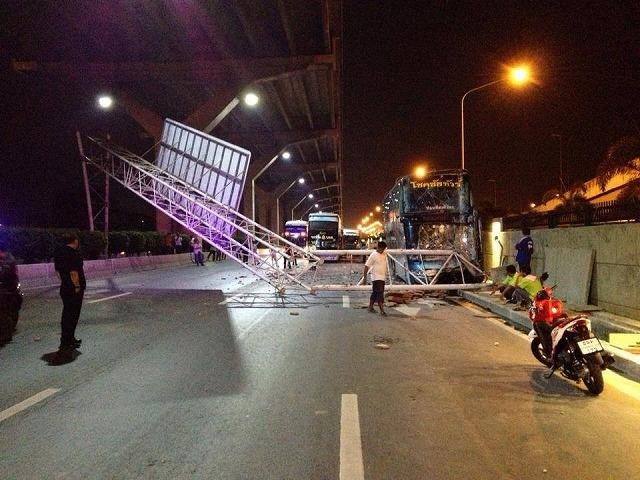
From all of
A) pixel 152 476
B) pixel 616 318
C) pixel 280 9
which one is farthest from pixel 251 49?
pixel 152 476

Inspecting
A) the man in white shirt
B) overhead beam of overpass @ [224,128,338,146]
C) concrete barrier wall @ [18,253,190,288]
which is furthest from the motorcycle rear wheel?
overhead beam of overpass @ [224,128,338,146]

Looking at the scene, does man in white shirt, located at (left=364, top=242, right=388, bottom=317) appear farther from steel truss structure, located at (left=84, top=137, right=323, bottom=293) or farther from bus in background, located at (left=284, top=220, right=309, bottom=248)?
bus in background, located at (left=284, top=220, right=309, bottom=248)

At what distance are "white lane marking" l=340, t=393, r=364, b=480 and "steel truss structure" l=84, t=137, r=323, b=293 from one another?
9.47 m

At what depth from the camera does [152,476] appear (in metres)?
3.95

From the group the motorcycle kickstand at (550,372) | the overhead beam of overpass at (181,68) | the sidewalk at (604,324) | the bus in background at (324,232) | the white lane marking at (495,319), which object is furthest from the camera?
the bus in background at (324,232)

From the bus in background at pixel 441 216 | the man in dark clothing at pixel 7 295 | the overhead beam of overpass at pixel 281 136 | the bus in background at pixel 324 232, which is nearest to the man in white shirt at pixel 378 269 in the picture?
the bus in background at pixel 441 216

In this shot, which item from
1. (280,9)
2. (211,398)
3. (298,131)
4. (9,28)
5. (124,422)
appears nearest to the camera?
(124,422)

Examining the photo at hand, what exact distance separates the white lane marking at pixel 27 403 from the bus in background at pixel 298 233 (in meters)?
39.6

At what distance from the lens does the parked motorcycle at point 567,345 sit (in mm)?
6086

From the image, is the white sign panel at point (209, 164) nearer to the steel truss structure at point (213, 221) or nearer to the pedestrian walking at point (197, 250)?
the steel truss structure at point (213, 221)

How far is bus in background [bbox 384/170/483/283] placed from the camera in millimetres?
18859

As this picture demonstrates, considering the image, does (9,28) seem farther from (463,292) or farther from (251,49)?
(463,292)

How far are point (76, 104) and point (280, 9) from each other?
43.6ft

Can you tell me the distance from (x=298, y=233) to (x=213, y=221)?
2909 centimetres
